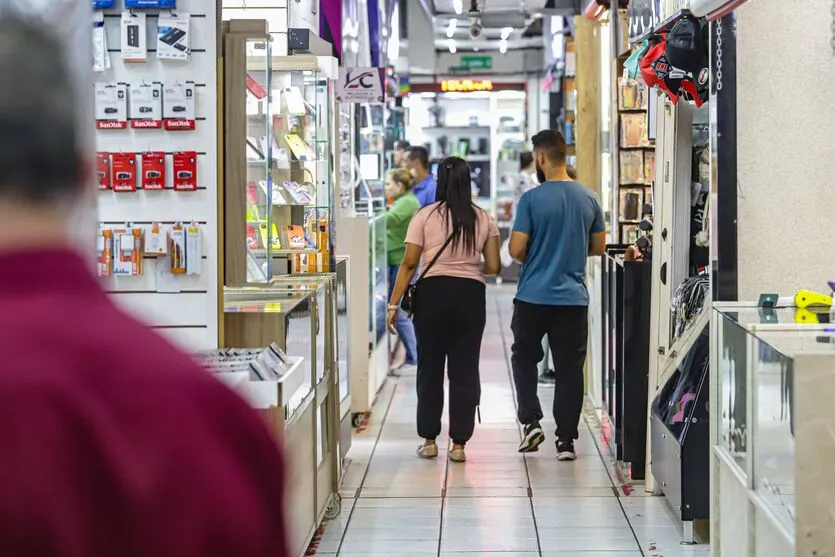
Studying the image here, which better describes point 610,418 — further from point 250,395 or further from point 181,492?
point 181,492

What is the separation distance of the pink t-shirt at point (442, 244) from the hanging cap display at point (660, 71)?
5.08 feet

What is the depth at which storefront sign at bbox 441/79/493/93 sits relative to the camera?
67.7 ft

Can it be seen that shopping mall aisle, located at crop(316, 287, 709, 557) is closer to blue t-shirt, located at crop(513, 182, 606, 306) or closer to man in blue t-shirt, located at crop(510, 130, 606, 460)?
man in blue t-shirt, located at crop(510, 130, 606, 460)

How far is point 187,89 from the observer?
4031 mm

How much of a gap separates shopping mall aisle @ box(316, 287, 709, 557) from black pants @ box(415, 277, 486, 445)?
0.24 meters

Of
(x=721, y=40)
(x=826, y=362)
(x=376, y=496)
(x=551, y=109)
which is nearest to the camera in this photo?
(x=826, y=362)

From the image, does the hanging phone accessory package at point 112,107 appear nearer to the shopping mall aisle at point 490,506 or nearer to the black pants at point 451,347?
the shopping mall aisle at point 490,506

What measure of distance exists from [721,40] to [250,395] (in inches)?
91.7

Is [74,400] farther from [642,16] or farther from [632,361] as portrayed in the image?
[642,16]

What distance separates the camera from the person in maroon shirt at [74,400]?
1.00m

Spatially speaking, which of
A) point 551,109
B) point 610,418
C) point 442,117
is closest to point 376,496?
point 610,418

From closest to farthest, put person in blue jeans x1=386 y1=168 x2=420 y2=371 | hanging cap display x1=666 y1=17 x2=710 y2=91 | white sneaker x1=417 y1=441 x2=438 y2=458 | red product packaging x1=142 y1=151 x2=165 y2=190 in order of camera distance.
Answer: red product packaging x1=142 y1=151 x2=165 y2=190 < hanging cap display x1=666 y1=17 x2=710 y2=91 < white sneaker x1=417 y1=441 x2=438 y2=458 < person in blue jeans x1=386 y1=168 x2=420 y2=371

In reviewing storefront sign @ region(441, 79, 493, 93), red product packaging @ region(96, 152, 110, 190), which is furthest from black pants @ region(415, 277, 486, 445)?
storefront sign @ region(441, 79, 493, 93)

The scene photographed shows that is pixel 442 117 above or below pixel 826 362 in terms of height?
above
